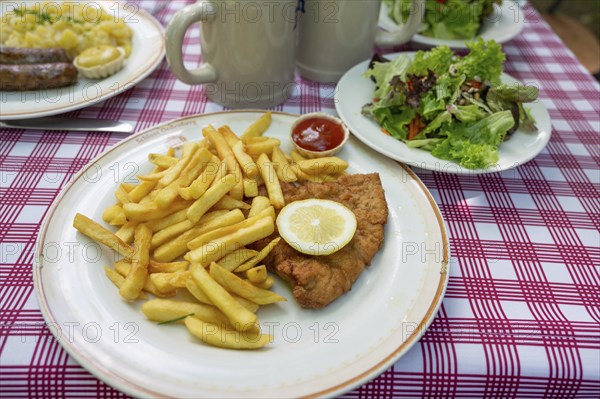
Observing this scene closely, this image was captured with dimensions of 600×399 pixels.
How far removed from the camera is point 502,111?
2793 millimetres

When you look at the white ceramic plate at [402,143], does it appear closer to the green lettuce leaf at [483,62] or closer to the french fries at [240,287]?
the green lettuce leaf at [483,62]

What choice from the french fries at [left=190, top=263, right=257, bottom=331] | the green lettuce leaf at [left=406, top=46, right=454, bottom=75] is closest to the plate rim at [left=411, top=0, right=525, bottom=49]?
the green lettuce leaf at [left=406, top=46, right=454, bottom=75]

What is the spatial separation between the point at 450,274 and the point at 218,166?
1.26 m

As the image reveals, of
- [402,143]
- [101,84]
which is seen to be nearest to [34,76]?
[101,84]

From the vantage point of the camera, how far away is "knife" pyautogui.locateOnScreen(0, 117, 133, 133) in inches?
110

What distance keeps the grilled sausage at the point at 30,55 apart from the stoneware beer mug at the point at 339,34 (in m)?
1.68

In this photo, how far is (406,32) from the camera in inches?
134

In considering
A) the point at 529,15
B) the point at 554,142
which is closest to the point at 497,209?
the point at 554,142

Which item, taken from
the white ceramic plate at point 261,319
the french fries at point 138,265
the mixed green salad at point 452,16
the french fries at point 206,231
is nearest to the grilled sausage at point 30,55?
the white ceramic plate at point 261,319

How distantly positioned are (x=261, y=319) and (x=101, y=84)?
2.06m

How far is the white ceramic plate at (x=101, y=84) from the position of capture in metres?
2.81

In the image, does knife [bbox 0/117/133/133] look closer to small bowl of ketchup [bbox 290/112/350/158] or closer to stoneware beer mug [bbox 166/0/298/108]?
stoneware beer mug [bbox 166/0/298/108]

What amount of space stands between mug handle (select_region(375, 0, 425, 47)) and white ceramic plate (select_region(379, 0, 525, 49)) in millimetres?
272

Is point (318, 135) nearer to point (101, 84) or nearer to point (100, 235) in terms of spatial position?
point (100, 235)
